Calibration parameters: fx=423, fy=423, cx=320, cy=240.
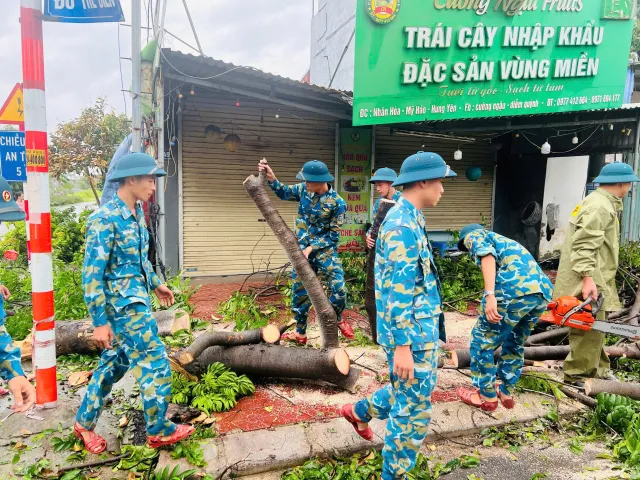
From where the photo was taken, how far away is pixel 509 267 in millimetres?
3441

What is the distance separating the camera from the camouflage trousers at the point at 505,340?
3340 mm

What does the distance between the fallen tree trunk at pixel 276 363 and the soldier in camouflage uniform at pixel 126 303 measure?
877 millimetres

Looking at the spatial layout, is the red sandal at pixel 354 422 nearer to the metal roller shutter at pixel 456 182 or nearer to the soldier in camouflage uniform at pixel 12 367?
the soldier in camouflage uniform at pixel 12 367

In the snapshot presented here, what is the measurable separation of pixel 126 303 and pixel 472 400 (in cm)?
288

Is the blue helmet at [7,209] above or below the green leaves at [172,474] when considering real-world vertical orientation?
above

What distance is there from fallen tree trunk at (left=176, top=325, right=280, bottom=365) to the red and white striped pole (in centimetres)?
103

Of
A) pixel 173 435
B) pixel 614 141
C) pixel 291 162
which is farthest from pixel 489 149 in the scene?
pixel 173 435

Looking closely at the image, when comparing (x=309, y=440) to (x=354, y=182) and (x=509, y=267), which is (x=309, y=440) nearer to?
(x=509, y=267)

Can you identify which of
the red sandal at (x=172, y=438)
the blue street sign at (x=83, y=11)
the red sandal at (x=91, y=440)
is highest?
the blue street sign at (x=83, y=11)

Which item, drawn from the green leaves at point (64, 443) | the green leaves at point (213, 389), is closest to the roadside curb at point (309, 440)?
the green leaves at point (213, 389)

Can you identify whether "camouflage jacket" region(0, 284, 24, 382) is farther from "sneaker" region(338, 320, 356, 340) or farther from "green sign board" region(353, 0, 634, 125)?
"green sign board" region(353, 0, 634, 125)

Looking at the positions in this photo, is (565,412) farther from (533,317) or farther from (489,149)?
(489,149)

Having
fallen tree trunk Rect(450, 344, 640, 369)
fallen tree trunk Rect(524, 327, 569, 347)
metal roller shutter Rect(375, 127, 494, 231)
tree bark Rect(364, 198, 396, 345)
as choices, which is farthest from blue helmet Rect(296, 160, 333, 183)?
metal roller shutter Rect(375, 127, 494, 231)

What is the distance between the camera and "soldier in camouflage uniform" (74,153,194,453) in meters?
2.68
